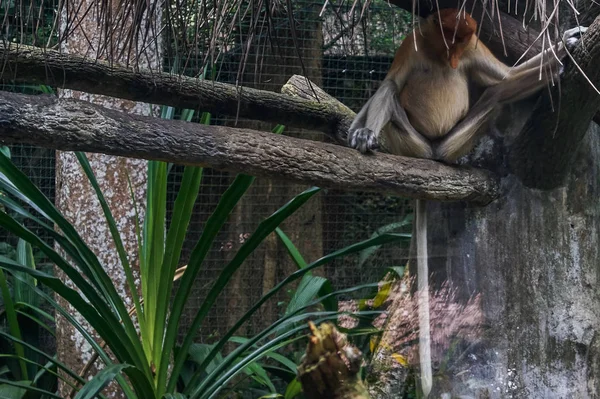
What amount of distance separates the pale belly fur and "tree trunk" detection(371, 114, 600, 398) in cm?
51

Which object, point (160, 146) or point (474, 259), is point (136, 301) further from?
point (474, 259)

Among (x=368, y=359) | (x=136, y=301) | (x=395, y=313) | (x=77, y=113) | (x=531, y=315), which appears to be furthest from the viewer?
(x=368, y=359)

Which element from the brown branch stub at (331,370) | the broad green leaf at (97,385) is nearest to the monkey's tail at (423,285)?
the broad green leaf at (97,385)

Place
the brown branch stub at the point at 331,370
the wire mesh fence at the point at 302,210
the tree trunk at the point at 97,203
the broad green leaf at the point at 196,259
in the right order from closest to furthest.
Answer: the brown branch stub at the point at 331,370 → the broad green leaf at the point at 196,259 → the tree trunk at the point at 97,203 → the wire mesh fence at the point at 302,210

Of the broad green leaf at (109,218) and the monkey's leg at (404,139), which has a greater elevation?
the monkey's leg at (404,139)

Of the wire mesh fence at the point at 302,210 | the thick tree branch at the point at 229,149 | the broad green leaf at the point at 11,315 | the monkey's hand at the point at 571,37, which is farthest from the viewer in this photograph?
the wire mesh fence at the point at 302,210

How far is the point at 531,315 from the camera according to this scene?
3275mm

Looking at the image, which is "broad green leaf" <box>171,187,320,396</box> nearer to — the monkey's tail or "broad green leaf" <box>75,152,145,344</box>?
"broad green leaf" <box>75,152,145,344</box>

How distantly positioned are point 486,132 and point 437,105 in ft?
1.08

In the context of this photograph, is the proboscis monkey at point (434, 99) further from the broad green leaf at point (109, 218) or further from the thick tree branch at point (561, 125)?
the broad green leaf at point (109, 218)

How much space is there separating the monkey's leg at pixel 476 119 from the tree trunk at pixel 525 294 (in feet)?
0.93

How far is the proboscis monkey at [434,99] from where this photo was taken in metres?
3.52

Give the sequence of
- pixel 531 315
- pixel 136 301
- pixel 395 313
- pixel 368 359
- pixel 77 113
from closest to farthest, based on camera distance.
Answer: pixel 77 113
pixel 531 315
pixel 136 301
pixel 395 313
pixel 368 359

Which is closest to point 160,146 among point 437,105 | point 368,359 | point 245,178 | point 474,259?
point 245,178
